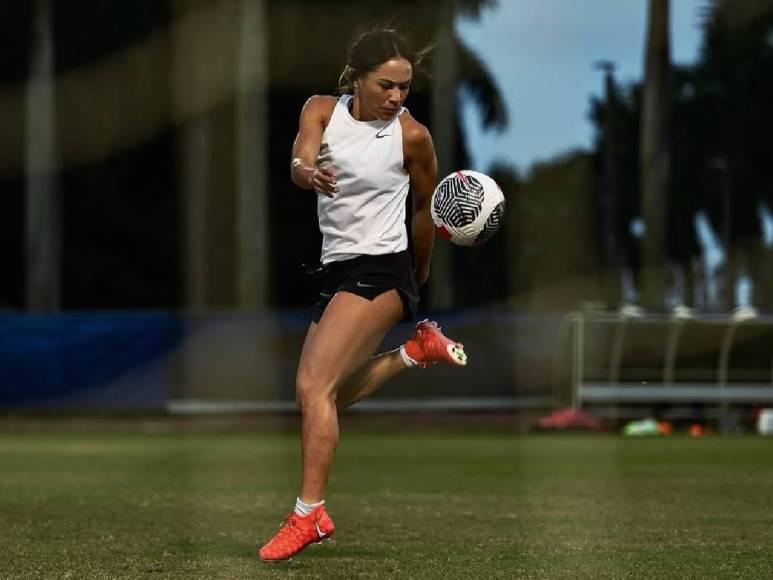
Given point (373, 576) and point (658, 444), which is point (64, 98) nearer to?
point (658, 444)

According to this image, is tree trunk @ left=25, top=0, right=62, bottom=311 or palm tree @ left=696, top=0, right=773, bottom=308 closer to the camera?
tree trunk @ left=25, top=0, right=62, bottom=311

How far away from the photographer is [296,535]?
27.6ft

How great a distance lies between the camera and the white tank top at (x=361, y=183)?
8.62m

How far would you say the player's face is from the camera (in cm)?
859

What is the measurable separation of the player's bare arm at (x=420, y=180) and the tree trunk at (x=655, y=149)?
26417mm

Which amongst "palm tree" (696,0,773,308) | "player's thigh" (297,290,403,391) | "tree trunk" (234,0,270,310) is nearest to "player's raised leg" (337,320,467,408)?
A: "player's thigh" (297,290,403,391)

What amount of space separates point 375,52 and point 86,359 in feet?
66.7

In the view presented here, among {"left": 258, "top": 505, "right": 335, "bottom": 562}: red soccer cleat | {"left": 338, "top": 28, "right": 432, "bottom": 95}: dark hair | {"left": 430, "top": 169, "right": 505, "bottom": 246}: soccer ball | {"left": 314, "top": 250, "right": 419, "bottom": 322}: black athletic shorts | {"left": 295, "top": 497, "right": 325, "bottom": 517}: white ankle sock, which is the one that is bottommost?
{"left": 258, "top": 505, "right": 335, "bottom": 562}: red soccer cleat

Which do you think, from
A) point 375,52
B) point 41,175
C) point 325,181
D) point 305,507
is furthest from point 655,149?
point 325,181

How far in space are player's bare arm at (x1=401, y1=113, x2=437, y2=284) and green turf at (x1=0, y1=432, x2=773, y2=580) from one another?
141 centimetres

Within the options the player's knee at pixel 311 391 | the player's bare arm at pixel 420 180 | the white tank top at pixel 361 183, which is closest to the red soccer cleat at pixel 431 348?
the player's bare arm at pixel 420 180

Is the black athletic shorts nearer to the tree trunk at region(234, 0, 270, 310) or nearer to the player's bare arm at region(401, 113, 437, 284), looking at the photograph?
the player's bare arm at region(401, 113, 437, 284)

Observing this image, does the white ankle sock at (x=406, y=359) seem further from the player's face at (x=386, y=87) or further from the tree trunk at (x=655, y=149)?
the tree trunk at (x=655, y=149)

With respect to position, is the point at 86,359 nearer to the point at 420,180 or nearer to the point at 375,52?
the point at 420,180
